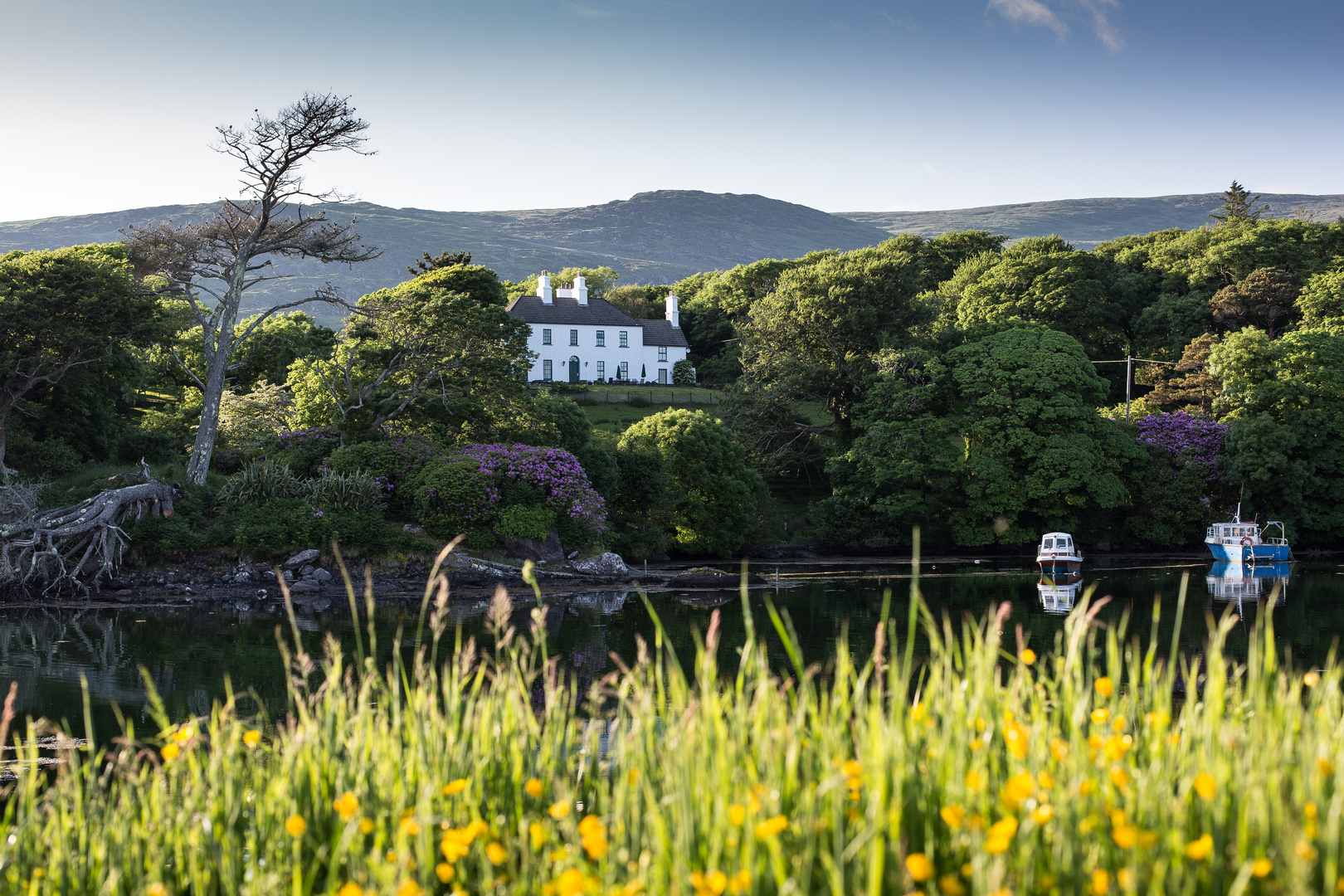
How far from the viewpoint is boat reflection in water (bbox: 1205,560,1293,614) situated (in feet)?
95.0

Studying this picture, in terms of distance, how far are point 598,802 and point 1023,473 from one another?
4019cm

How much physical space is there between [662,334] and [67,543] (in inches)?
2347

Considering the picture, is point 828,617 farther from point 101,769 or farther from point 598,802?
point 598,802

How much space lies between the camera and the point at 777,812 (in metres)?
4.27

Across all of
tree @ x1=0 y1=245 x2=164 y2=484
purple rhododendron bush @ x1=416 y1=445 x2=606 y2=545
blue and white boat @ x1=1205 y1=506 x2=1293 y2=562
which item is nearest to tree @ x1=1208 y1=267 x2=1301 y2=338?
blue and white boat @ x1=1205 y1=506 x2=1293 y2=562

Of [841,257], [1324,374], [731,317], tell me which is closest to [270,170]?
[841,257]

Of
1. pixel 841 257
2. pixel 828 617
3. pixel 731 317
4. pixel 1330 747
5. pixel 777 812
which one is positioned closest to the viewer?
pixel 777 812

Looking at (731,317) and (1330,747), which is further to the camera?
(731,317)

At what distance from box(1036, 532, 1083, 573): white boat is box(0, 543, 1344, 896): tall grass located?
1207 inches

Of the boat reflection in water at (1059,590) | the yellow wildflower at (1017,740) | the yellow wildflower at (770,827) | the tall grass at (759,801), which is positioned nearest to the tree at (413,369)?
the boat reflection in water at (1059,590)

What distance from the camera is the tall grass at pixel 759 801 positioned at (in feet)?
12.8

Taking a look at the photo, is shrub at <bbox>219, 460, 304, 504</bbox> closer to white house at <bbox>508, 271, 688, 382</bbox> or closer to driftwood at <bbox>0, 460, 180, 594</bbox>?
driftwood at <bbox>0, 460, 180, 594</bbox>

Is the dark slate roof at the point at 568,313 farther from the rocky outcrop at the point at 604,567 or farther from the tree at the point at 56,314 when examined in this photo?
the rocky outcrop at the point at 604,567

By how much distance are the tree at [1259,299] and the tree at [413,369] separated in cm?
4329
